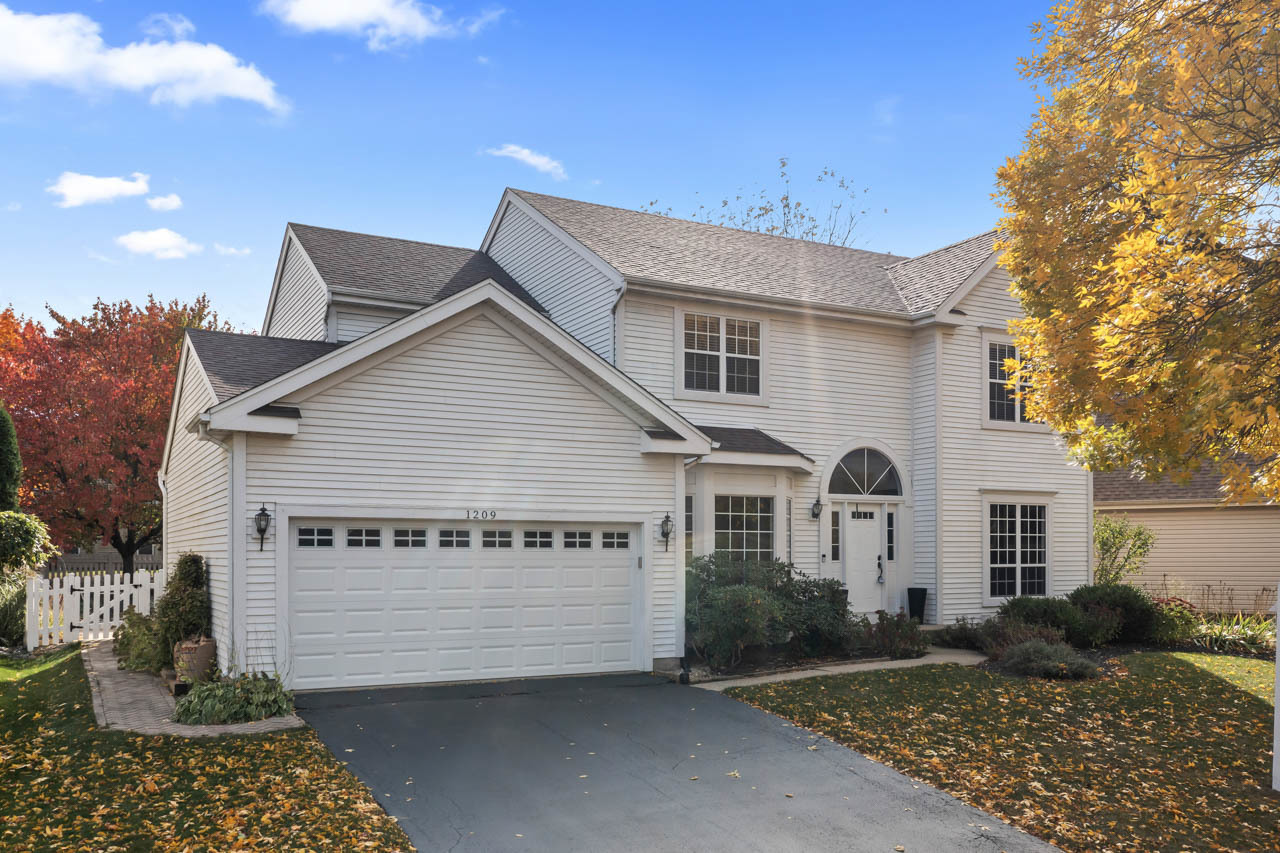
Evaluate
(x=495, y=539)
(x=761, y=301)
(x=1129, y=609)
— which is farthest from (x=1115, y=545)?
(x=495, y=539)

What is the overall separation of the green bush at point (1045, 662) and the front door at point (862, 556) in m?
3.61

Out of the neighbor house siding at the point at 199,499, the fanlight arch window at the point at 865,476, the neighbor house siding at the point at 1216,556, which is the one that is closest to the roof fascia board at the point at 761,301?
the fanlight arch window at the point at 865,476

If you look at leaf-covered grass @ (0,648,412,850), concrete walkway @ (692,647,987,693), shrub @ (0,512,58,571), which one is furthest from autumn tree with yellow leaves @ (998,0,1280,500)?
shrub @ (0,512,58,571)

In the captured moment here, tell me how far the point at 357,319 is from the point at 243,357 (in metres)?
3.87

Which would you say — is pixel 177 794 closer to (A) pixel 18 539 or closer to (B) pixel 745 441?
(B) pixel 745 441

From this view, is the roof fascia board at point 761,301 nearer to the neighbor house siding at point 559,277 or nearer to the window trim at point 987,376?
the neighbor house siding at point 559,277

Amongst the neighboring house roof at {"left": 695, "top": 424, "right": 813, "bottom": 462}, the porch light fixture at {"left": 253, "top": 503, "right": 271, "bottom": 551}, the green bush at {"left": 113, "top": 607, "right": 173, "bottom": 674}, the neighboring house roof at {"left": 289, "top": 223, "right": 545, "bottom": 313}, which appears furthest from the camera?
the neighboring house roof at {"left": 289, "top": 223, "right": 545, "bottom": 313}

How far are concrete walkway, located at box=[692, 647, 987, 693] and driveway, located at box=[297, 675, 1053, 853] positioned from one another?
1260 millimetres

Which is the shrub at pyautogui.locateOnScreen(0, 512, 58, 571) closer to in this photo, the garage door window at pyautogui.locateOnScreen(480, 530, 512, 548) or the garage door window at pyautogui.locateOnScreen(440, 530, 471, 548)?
the garage door window at pyautogui.locateOnScreen(440, 530, 471, 548)

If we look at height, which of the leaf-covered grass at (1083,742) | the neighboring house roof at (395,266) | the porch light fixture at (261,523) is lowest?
the leaf-covered grass at (1083,742)

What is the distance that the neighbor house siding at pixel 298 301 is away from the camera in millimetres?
17359

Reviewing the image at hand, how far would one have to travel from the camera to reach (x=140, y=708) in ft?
36.9

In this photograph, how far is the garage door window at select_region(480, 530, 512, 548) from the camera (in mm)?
13070

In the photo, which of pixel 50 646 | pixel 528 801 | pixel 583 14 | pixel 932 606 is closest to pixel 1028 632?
pixel 932 606
